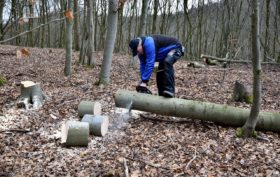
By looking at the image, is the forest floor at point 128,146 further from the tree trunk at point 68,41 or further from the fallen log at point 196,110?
the tree trunk at point 68,41

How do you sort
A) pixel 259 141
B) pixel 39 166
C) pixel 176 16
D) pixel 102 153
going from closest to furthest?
1. pixel 39 166
2. pixel 102 153
3. pixel 259 141
4. pixel 176 16

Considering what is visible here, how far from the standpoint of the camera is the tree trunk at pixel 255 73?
5.39 m

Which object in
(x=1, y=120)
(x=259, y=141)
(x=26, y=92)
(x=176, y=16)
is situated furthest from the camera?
(x=176, y=16)

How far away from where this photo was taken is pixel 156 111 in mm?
6719

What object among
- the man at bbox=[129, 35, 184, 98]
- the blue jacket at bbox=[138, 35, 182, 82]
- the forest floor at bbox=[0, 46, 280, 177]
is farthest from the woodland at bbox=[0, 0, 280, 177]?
the blue jacket at bbox=[138, 35, 182, 82]

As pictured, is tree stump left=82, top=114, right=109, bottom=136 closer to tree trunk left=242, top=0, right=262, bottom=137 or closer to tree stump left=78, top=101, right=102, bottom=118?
tree stump left=78, top=101, right=102, bottom=118

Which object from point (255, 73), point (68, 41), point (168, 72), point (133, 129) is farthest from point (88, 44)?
point (255, 73)

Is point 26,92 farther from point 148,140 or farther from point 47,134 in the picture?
point 148,140

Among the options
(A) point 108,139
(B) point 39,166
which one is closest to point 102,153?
(A) point 108,139

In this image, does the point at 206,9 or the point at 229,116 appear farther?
the point at 206,9

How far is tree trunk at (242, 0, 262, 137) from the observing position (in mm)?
5391

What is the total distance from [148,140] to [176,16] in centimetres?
2197

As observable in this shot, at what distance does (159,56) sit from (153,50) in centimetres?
43

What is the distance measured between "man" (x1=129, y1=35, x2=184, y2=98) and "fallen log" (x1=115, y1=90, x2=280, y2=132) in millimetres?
315
